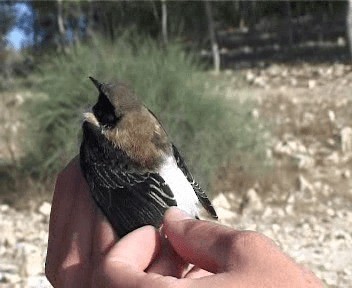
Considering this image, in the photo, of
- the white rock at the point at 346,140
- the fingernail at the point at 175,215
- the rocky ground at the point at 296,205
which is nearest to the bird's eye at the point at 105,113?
the fingernail at the point at 175,215

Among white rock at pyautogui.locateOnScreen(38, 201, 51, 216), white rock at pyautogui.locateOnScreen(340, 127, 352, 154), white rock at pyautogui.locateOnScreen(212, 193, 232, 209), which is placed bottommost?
white rock at pyautogui.locateOnScreen(340, 127, 352, 154)

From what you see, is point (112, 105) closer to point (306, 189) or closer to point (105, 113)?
point (105, 113)

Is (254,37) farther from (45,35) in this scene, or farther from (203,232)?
(203,232)

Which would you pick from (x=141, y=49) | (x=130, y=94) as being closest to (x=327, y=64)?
(x=141, y=49)

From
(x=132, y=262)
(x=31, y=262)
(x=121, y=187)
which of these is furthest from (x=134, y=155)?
(x=31, y=262)

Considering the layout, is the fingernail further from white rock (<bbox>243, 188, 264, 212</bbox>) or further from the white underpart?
white rock (<bbox>243, 188, 264, 212</bbox>)

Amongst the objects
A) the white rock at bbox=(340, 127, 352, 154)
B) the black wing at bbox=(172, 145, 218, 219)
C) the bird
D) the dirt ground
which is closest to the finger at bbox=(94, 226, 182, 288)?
the bird
